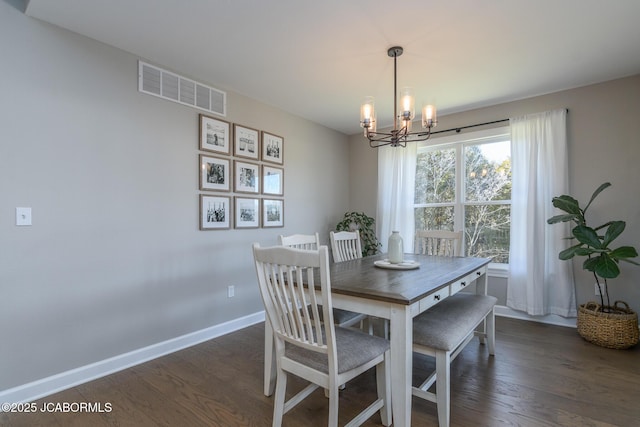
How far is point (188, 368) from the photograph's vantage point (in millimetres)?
2348

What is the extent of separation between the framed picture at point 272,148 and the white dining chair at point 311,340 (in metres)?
2.12

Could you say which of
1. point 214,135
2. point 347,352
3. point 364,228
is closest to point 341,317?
point 347,352

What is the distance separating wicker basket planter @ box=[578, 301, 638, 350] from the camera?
8.53 ft

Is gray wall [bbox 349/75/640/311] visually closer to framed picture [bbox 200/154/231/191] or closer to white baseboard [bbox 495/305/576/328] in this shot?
white baseboard [bbox 495/305/576/328]

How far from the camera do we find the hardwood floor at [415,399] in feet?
5.74

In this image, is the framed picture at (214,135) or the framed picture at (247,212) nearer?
the framed picture at (214,135)

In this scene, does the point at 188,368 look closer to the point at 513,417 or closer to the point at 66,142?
the point at 66,142

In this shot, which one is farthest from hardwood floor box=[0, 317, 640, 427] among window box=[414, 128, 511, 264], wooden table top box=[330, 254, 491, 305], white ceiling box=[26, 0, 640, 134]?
white ceiling box=[26, 0, 640, 134]

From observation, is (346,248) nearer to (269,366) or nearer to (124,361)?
(269,366)

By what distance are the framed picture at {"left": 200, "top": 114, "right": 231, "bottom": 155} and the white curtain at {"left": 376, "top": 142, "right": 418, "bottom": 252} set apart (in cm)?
220

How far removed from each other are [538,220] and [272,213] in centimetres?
282

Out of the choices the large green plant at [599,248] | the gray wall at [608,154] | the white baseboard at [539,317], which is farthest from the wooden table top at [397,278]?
the gray wall at [608,154]

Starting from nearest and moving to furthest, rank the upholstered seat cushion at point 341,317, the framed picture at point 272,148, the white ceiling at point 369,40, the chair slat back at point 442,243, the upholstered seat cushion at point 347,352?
the upholstered seat cushion at point 347,352 < the white ceiling at point 369,40 < the upholstered seat cushion at point 341,317 < the chair slat back at point 442,243 < the framed picture at point 272,148

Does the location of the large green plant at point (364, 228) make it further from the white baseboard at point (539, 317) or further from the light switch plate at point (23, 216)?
the light switch plate at point (23, 216)
